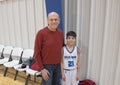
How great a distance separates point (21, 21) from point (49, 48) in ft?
8.79

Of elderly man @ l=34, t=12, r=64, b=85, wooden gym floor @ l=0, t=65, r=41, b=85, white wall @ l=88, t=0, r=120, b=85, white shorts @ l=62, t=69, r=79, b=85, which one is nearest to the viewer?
elderly man @ l=34, t=12, r=64, b=85

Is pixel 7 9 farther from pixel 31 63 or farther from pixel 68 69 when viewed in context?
pixel 68 69

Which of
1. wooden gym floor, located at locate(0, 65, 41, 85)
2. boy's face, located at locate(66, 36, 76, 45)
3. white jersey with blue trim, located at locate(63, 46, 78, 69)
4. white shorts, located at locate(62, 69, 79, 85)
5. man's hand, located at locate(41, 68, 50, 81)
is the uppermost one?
boy's face, located at locate(66, 36, 76, 45)

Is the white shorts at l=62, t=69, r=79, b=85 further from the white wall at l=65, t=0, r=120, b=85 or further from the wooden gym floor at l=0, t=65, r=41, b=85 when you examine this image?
the wooden gym floor at l=0, t=65, r=41, b=85

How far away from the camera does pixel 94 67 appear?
2.96m

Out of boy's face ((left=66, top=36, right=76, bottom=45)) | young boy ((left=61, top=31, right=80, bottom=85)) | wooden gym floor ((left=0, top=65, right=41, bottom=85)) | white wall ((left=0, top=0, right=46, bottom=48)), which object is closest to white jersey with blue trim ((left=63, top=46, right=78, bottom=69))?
young boy ((left=61, top=31, right=80, bottom=85))

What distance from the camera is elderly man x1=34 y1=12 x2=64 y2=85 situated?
7.36 ft

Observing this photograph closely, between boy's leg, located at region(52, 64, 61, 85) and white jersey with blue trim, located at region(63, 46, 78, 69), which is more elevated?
white jersey with blue trim, located at region(63, 46, 78, 69)

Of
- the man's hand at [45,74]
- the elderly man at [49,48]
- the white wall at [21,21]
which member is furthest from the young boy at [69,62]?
the white wall at [21,21]

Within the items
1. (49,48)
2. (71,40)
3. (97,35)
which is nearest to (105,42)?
(97,35)

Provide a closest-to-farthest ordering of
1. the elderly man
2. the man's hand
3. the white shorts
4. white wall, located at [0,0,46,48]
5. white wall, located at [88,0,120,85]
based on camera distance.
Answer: the elderly man
the man's hand
white wall, located at [88,0,120,85]
the white shorts
white wall, located at [0,0,46,48]

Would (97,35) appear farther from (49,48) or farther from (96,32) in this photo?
(49,48)

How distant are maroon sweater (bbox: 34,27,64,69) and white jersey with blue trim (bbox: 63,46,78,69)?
0.63ft

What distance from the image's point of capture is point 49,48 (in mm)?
2293
